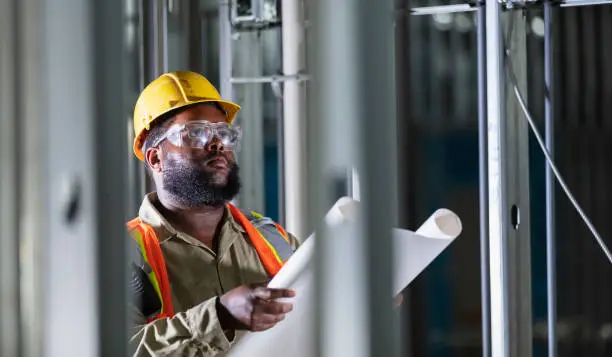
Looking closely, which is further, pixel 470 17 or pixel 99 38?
pixel 470 17

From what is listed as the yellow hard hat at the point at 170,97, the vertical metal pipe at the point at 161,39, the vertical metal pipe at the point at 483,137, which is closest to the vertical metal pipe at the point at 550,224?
the vertical metal pipe at the point at 483,137

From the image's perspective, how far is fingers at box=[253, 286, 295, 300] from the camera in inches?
83.7

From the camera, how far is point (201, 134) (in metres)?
2.96

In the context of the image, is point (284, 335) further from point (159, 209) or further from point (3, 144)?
point (3, 144)

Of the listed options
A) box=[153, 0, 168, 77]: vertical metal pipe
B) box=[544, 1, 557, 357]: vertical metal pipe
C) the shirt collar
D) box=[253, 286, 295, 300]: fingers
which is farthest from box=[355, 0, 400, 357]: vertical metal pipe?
box=[153, 0, 168, 77]: vertical metal pipe

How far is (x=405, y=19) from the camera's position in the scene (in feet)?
26.8

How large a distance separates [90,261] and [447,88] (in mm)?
7700

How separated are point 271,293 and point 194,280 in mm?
681

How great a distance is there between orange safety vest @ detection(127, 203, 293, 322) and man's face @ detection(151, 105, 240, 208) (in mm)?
107

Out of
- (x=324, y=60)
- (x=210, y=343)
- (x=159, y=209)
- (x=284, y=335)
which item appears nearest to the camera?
(x=324, y=60)

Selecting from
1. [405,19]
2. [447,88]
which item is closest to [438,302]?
[447,88]

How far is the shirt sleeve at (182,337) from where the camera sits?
2.42 metres

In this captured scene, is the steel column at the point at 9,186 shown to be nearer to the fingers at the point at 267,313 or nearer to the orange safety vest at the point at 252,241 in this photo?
the fingers at the point at 267,313

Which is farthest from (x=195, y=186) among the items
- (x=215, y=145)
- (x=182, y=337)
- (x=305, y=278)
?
(x=305, y=278)
